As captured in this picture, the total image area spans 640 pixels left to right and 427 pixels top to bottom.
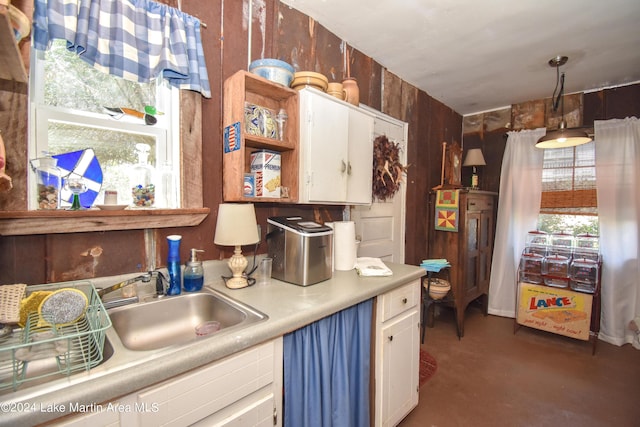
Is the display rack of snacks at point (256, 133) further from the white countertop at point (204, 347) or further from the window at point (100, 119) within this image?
the white countertop at point (204, 347)

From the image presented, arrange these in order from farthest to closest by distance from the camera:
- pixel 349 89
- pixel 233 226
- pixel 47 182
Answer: pixel 349 89, pixel 233 226, pixel 47 182

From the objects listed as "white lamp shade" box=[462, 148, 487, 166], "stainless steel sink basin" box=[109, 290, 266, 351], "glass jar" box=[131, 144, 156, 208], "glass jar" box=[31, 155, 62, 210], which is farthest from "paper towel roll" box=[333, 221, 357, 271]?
"white lamp shade" box=[462, 148, 487, 166]

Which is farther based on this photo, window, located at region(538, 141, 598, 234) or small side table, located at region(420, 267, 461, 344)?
window, located at region(538, 141, 598, 234)

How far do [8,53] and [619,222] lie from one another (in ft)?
13.7

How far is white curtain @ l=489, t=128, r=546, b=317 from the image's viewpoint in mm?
3240

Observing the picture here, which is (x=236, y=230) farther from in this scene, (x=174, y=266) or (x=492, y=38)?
(x=492, y=38)

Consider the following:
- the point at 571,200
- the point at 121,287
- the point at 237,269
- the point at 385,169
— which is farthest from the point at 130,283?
the point at 571,200

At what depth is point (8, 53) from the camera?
2.35ft

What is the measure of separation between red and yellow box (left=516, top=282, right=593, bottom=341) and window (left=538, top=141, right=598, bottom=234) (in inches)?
32.1

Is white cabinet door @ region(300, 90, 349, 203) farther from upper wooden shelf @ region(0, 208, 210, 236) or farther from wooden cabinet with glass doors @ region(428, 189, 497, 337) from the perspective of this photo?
wooden cabinet with glass doors @ region(428, 189, 497, 337)

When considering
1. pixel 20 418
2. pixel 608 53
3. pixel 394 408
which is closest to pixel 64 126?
pixel 20 418

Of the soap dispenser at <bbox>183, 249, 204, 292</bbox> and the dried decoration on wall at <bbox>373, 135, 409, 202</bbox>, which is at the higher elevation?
the dried decoration on wall at <bbox>373, 135, 409, 202</bbox>

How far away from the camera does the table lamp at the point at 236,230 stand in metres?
1.30

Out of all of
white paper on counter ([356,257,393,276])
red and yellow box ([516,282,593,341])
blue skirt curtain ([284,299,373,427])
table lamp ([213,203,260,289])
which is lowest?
red and yellow box ([516,282,593,341])
